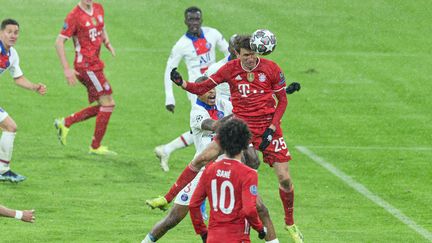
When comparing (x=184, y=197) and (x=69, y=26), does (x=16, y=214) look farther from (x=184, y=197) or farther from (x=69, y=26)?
(x=69, y=26)

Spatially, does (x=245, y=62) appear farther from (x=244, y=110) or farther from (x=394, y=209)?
(x=394, y=209)

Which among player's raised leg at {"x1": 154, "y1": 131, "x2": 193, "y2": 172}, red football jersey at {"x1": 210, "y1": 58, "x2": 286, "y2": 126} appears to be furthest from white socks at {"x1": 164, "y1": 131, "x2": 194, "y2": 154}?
red football jersey at {"x1": 210, "y1": 58, "x2": 286, "y2": 126}

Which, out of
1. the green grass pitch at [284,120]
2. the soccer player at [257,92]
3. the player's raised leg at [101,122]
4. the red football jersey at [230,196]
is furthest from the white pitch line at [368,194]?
the red football jersey at [230,196]

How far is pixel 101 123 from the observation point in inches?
909

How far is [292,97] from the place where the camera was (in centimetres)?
2930

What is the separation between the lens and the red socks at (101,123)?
23.1 m

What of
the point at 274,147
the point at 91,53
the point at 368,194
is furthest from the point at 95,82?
the point at 274,147

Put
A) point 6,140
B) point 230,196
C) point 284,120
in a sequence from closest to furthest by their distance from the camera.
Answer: point 230,196 → point 6,140 → point 284,120

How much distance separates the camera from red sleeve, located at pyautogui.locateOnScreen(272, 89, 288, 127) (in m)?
16.5

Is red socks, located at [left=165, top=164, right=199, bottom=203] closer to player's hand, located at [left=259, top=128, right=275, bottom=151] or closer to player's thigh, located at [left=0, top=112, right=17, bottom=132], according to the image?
player's hand, located at [left=259, top=128, right=275, bottom=151]

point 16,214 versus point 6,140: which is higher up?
point 16,214

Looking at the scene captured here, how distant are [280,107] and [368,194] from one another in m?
4.55

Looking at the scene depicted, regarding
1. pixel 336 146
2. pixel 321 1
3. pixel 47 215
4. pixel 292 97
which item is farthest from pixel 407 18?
pixel 47 215

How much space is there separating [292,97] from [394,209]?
10.0 m
